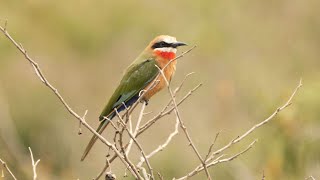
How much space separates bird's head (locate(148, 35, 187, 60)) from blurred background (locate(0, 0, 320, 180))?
2.68 ft

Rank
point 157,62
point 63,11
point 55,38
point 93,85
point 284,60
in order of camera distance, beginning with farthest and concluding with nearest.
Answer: point 63,11 < point 55,38 < point 284,60 < point 93,85 < point 157,62

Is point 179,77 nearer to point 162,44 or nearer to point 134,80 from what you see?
point 162,44

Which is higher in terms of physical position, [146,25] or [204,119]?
[146,25]

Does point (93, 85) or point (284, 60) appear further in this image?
point (284, 60)

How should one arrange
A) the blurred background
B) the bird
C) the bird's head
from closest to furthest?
the bird
the bird's head
the blurred background

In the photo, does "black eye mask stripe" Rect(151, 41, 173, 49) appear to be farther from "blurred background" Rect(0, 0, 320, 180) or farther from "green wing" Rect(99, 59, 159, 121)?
"blurred background" Rect(0, 0, 320, 180)

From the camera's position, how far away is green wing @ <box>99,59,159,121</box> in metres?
5.74

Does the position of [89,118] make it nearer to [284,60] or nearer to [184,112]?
[184,112]

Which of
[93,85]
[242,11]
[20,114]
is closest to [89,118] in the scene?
[20,114]

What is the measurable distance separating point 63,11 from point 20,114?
557 cm

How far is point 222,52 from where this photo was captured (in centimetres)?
1498

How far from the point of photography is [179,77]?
40.2 ft

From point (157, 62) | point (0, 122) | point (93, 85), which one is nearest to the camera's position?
point (157, 62)

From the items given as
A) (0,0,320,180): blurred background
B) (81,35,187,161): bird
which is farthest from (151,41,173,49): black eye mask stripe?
(0,0,320,180): blurred background
